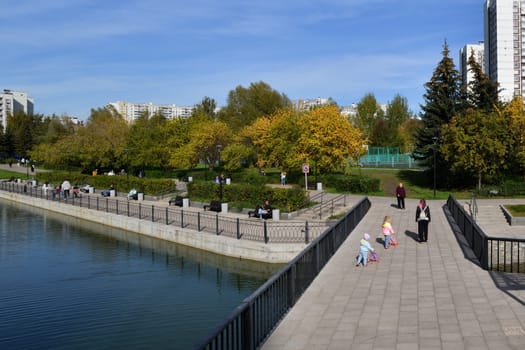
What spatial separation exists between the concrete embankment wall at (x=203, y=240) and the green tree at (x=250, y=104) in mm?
38127

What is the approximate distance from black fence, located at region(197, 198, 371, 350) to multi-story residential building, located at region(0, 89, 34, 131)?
522 feet

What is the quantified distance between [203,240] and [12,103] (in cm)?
16546

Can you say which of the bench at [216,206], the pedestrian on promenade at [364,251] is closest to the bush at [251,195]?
the bench at [216,206]

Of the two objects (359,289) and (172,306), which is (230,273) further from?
(359,289)

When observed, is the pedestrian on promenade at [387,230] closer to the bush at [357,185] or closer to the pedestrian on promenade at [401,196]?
the pedestrian on promenade at [401,196]

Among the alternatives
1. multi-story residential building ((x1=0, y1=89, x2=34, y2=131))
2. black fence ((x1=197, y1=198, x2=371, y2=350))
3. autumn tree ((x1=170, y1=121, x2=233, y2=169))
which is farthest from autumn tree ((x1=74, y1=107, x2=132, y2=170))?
multi-story residential building ((x1=0, y1=89, x2=34, y2=131))

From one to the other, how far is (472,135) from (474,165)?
220 centimetres

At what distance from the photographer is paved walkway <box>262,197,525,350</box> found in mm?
7598

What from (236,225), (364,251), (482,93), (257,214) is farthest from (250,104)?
(364,251)

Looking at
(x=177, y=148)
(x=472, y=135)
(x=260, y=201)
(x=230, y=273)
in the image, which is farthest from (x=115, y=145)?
(x=230, y=273)

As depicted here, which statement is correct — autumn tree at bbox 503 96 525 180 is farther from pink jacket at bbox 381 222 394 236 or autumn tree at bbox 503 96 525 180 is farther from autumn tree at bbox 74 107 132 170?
autumn tree at bbox 74 107 132 170

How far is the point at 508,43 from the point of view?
358 feet

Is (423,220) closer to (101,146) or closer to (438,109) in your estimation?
(438,109)

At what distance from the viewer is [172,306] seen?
1543 centimetres
